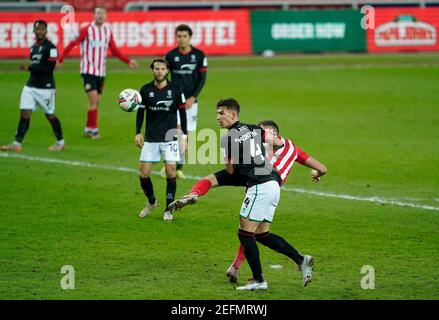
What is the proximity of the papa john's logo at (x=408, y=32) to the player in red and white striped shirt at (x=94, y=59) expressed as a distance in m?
15.8

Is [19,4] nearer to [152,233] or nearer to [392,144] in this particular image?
[392,144]

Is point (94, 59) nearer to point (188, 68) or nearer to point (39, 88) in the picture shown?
point (39, 88)

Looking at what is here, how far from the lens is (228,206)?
588 inches

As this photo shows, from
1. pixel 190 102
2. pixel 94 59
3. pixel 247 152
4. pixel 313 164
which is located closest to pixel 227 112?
pixel 247 152

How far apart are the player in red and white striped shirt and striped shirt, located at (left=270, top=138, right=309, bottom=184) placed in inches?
405

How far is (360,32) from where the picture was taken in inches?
A: 1355

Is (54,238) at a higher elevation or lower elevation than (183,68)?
lower

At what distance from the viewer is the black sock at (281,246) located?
10.4 m

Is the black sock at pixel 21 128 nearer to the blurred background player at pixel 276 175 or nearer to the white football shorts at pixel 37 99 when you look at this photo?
the white football shorts at pixel 37 99

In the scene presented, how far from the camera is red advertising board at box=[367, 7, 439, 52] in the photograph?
33.9 m

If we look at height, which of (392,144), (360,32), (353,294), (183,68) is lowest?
(353,294)

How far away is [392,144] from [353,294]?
35.7 feet
